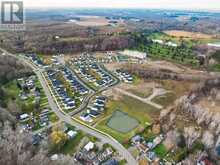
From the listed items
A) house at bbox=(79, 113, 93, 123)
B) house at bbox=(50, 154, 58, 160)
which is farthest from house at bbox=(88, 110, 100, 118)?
house at bbox=(50, 154, 58, 160)

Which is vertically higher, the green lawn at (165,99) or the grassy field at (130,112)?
the green lawn at (165,99)

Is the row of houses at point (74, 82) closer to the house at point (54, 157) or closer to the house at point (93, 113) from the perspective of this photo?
the house at point (93, 113)

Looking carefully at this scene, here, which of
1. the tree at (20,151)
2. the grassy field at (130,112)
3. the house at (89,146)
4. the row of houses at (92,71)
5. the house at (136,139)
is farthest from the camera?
the row of houses at (92,71)

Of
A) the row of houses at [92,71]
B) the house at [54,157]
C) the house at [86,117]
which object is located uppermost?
the row of houses at [92,71]

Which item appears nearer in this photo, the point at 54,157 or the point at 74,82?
the point at 54,157

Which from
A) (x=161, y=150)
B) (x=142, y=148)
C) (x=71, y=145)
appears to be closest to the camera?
(x=142, y=148)

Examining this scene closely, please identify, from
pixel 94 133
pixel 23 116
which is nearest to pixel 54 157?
pixel 94 133

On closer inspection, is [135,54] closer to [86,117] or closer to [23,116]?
[86,117]

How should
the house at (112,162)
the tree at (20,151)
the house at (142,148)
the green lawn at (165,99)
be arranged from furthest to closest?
1. the green lawn at (165,99)
2. the house at (142,148)
3. the house at (112,162)
4. the tree at (20,151)

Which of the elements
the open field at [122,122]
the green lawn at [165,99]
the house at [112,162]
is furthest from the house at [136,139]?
the green lawn at [165,99]

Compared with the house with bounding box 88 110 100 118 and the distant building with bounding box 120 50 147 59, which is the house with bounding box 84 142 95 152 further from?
the distant building with bounding box 120 50 147 59
